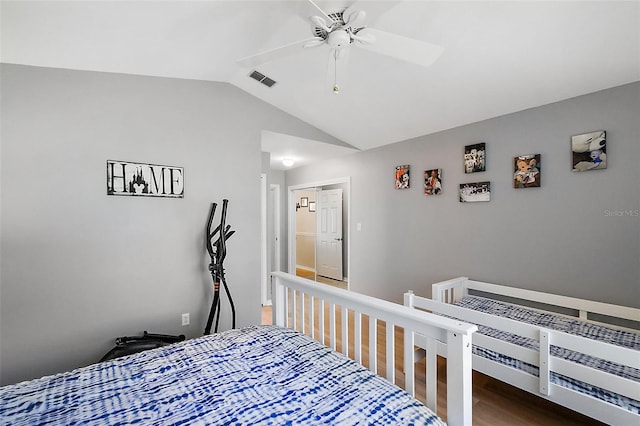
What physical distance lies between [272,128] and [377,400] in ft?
9.07

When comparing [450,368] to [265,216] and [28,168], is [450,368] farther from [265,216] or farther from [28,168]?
[265,216]

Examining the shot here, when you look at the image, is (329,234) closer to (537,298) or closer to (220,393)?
(537,298)

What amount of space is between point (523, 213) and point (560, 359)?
138 cm

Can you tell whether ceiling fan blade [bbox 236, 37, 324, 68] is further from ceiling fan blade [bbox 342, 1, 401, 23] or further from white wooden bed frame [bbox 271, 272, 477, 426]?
white wooden bed frame [bbox 271, 272, 477, 426]

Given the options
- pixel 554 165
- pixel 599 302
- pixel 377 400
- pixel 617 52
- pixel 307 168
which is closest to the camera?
pixel 377 400

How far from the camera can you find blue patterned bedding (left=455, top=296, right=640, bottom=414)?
1.59m

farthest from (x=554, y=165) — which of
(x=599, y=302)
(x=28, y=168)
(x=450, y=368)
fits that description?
(x=28, y=168)

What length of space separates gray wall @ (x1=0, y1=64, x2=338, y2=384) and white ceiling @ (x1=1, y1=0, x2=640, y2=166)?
233mm

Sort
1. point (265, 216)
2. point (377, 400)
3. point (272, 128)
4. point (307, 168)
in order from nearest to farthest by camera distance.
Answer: point (377, 400)
point (272, 128)
point (265, 216)
point (307, 168)

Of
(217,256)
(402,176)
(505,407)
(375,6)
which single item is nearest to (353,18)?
(375,6)

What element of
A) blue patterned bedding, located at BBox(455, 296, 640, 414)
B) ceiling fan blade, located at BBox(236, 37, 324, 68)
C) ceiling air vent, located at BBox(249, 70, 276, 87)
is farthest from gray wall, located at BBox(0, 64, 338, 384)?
blue patterned bedding, located at BBox(455, 296, 640, 414)

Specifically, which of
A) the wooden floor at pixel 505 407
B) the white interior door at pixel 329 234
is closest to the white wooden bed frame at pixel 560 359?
the wooden floor at pixel 505 407

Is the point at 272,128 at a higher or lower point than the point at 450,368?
higher

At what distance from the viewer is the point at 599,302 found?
2.27 meters
